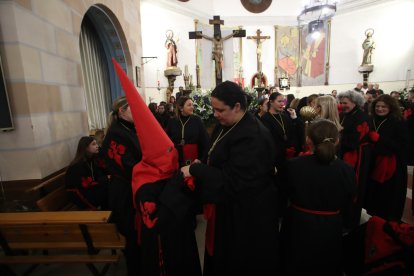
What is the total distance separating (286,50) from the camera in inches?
576

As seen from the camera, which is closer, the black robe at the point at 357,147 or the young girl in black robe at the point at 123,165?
the young girl in black robe at the point at 123,165

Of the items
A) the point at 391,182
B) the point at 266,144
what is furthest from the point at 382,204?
the point at 266,144

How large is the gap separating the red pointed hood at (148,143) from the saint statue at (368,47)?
14.6 meters

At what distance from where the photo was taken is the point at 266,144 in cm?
163

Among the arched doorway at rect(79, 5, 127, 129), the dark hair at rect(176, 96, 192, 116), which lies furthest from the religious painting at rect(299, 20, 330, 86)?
the dark hair at rect(176, 96, 192, 116)

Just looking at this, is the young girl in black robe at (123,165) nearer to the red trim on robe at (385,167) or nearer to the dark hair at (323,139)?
the dark hair at (323,139)

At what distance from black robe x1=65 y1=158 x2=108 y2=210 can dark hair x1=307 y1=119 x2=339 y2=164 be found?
2.37 m

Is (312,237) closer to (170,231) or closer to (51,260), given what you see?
(170,231)

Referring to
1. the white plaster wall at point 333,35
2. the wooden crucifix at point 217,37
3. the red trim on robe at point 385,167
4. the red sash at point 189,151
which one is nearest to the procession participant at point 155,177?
the red sash at point 189,151

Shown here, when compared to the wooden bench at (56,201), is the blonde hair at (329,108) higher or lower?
higher

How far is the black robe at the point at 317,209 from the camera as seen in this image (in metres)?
1.74

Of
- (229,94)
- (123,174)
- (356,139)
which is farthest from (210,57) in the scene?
(229,94)

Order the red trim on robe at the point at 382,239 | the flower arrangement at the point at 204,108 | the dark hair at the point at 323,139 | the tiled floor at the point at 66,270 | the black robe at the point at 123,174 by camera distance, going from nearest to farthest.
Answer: the red trim on robe at the point at 382,239 < the dark hair at the point at 323,139 < the black robe at the point at 123,174 < the tiled floor at the point at 66,270 < the flower arrangement at the point at 204,108

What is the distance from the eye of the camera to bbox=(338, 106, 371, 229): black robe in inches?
119
